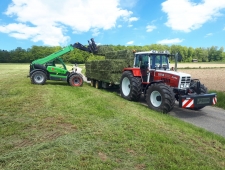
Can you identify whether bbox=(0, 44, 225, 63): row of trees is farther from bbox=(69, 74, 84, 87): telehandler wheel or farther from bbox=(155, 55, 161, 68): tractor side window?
bbox=(155, 55, 161, 68): tractor side window

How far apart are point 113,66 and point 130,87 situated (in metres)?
2.35

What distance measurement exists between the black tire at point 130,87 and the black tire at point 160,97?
3.73 feet

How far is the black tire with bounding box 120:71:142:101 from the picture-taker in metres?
9.63

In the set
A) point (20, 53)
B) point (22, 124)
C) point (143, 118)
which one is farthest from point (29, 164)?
point (20, 53)

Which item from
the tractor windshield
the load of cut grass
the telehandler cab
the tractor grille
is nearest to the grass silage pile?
the load of cut grass

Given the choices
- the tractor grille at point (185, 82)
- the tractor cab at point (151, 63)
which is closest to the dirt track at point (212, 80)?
the tractor cab at point (151, 63)

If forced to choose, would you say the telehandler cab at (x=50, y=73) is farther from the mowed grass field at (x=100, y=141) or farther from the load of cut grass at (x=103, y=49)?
the mowed grass field at (x=100, y=141)

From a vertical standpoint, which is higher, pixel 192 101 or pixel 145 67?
pixel 145 67

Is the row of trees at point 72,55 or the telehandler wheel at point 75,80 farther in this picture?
the row of trees at point 72,55

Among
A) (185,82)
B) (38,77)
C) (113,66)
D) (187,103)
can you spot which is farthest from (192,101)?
(38,77)

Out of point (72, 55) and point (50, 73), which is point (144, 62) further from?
point (72, 55)

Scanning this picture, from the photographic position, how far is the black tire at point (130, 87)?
9633mm

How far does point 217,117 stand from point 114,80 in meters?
5.77

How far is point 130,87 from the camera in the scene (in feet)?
32.4
